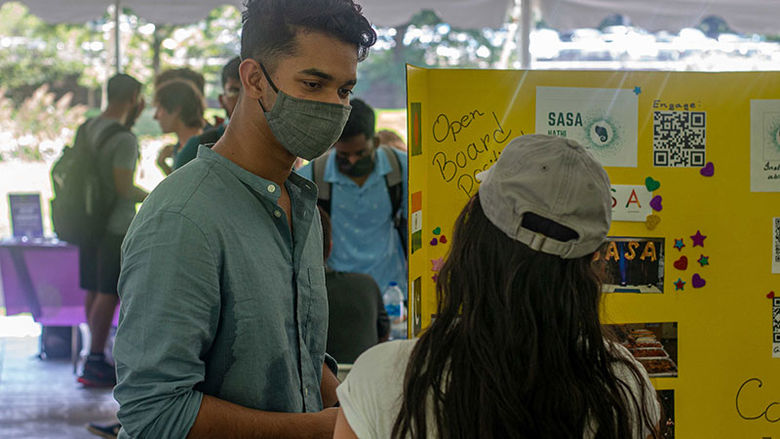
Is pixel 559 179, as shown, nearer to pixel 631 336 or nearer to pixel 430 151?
pixel 430 151

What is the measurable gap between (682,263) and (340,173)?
1.70m

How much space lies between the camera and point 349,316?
278cm

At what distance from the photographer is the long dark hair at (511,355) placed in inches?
39.7

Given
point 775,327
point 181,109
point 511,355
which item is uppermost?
point 181,109

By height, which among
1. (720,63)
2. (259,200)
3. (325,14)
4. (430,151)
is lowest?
(259,200)

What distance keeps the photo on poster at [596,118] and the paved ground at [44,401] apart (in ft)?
9.72

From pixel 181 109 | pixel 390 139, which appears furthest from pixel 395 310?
pixel 181 109

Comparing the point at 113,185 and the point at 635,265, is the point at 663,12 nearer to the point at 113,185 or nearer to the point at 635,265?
the point at 635,265

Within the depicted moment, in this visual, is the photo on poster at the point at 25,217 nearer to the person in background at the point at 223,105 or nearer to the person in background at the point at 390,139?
the person in background at the point at 390,139

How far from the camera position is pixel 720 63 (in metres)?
10.0

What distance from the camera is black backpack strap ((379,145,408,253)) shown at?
3541mm

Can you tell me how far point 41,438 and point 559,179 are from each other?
11.9 ft

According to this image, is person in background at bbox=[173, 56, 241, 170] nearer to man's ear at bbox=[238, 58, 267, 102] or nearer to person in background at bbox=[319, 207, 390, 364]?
person in background at bbox=[319, 207, 390, 364]

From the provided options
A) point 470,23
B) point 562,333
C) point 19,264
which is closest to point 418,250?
point 562,333
